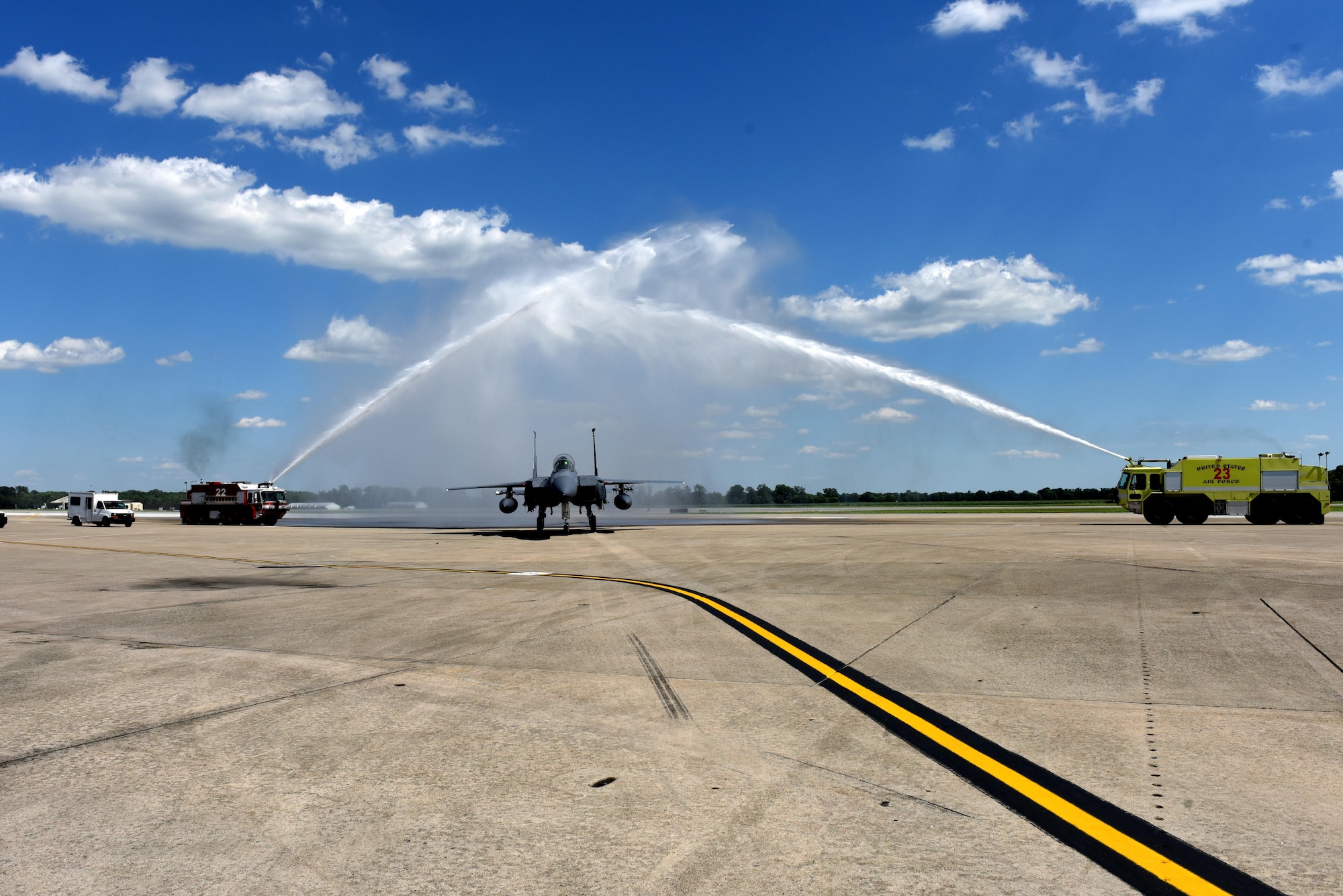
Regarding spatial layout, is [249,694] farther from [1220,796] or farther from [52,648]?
[1220,796]

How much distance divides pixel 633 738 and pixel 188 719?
4.03 meters

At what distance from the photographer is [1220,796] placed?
5047 millimetres

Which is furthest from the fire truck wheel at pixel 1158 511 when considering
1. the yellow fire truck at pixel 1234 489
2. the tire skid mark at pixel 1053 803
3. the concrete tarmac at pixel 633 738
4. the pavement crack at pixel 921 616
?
the tire skid mark at pixel 1053 803

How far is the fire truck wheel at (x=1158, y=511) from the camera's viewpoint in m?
42.1

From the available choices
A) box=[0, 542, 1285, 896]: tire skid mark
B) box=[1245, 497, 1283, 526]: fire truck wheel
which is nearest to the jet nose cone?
box=[0, 542, 1285, 896]: tire skid mark

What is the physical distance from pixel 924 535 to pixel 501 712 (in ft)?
93.8

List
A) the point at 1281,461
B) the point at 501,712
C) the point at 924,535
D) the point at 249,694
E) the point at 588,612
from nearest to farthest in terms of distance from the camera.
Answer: the point at 501,712, the point at 249,694, the point at 588,612, the point at 924,535, the point at 1281,461

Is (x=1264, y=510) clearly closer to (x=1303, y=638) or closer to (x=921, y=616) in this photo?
(x=1303, y=638)

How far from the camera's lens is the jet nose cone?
34.9 meters

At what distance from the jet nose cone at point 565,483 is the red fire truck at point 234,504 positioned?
100 ft

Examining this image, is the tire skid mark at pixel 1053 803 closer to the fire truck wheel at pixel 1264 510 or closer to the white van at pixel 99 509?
the fire truck wheel at pixel 1264 510

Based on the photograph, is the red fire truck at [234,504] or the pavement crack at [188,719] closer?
the pavement crack at [188,719]

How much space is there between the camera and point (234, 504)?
55250 millimetres

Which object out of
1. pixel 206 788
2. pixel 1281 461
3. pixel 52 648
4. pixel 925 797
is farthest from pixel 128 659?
pixel 1281 461
